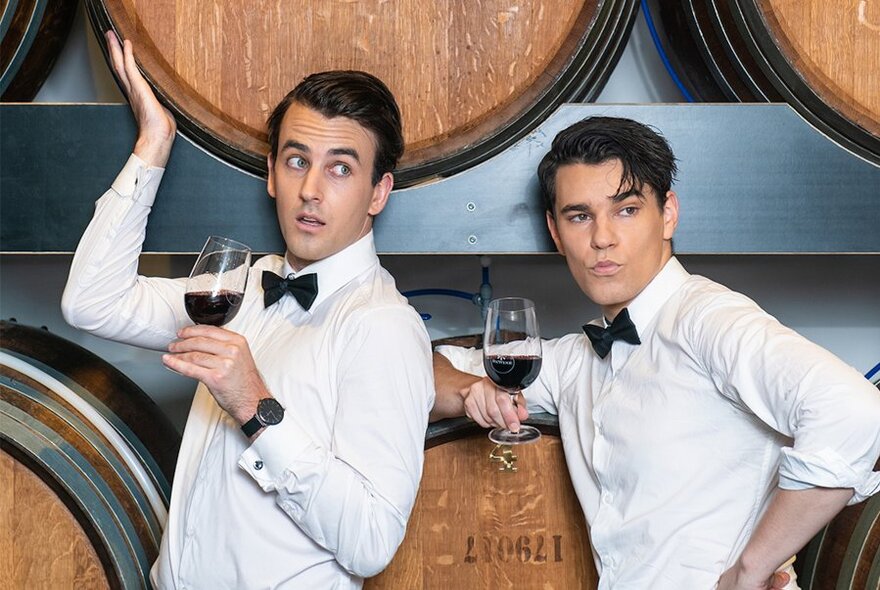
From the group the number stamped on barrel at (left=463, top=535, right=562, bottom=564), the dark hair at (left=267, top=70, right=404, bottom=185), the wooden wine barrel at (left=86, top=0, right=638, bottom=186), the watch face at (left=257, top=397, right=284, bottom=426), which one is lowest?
the number stamped on barrel at (left=463, top=535, right=562, bottom=564)

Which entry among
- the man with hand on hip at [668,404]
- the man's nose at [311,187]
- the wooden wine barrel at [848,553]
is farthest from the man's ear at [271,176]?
the wooden wine barrel at [848,553]

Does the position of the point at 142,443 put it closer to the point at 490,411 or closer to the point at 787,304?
the point at 490,411

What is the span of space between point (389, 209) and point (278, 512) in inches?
23.0

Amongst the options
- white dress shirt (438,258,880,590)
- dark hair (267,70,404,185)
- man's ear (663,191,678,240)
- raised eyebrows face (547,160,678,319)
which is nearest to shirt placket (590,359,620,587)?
white dress shirt (438,258,880,590)

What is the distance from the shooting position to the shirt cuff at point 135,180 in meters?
1.69

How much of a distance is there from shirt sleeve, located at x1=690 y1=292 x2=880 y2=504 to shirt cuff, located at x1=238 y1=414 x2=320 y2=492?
0.62m

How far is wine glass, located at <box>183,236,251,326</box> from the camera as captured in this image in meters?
1.41

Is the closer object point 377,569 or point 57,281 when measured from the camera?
point 377,569

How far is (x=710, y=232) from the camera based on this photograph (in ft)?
5.71

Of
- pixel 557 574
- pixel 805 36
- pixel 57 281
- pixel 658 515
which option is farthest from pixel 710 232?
pixel 57 281

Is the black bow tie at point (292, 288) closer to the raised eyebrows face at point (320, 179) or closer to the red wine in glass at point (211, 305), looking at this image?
the raised eyebrows face at point (320, 179)

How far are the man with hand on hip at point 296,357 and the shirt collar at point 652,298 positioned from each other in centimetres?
35

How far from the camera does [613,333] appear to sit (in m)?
1.59

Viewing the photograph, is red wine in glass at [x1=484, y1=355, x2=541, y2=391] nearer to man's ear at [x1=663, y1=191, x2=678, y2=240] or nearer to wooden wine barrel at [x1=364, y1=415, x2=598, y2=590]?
wooden wine barrel at [x1=364, y1=415, x2=598, y2=590]
